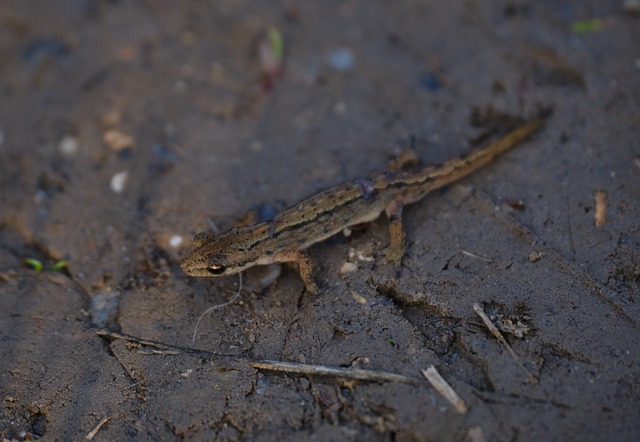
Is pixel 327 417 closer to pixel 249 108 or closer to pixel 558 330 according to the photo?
pixel 558 330

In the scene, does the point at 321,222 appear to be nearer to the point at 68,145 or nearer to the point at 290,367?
the point at 290,367

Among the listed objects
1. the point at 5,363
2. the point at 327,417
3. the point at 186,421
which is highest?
the point at 327,417

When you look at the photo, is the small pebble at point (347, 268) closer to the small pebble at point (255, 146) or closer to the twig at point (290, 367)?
the twig at point (290, 367)

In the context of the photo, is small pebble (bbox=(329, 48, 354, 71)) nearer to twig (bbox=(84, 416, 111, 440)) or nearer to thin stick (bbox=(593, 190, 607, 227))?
thin stick (bbox=(593, 190, 607, 227))

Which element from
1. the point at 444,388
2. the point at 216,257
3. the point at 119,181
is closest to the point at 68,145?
the point at 119,181

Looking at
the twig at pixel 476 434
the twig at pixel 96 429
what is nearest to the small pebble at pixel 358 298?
the twig at pixel 476 434

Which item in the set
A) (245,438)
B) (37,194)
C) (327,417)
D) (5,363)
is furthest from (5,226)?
(327,417)

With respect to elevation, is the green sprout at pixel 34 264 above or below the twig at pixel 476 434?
below
